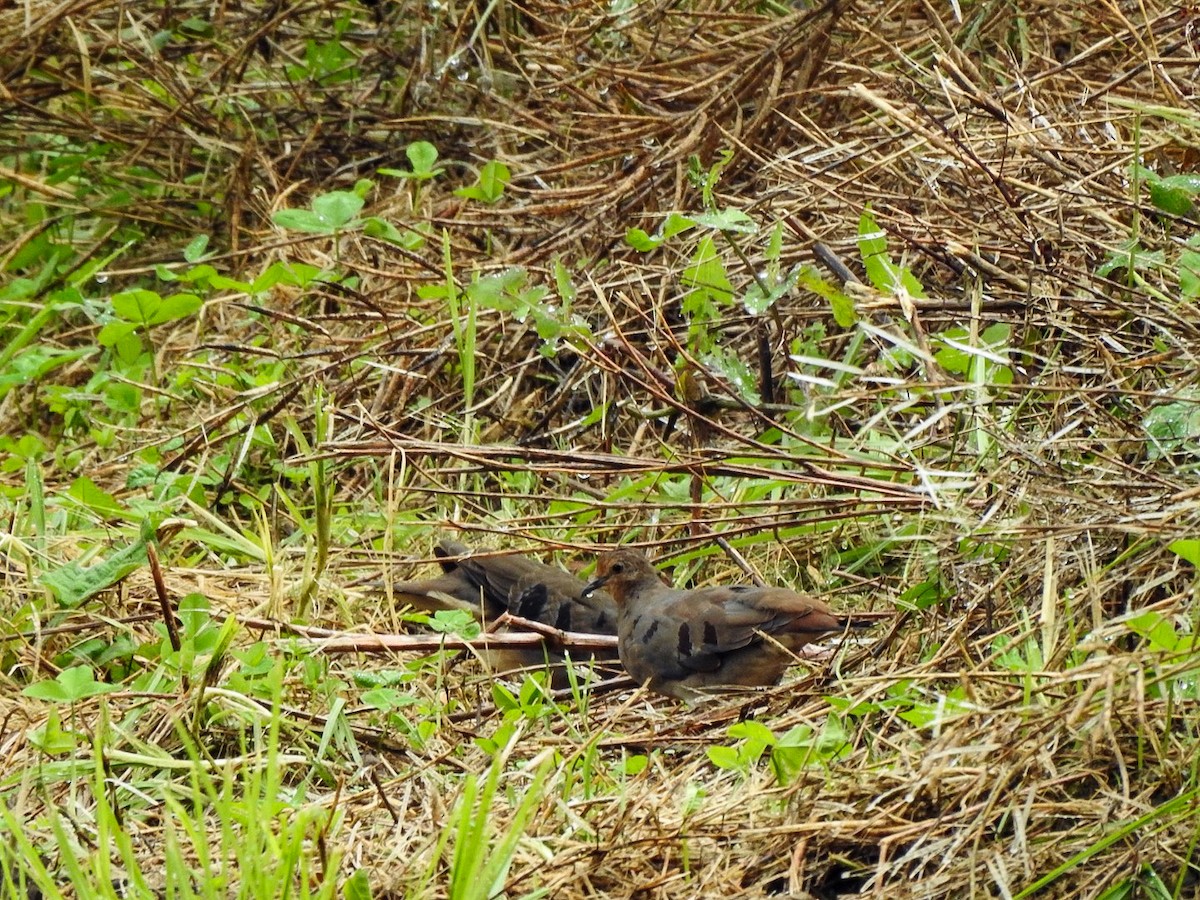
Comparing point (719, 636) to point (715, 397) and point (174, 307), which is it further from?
point (174, 307)

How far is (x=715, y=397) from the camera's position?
471 centimetres

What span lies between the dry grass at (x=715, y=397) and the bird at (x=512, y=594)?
0.46 feet

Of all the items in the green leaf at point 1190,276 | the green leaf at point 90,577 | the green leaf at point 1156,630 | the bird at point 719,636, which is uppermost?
the green leaf at point 1190,276

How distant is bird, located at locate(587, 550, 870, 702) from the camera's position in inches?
155

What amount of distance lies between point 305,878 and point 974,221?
9.10 ft

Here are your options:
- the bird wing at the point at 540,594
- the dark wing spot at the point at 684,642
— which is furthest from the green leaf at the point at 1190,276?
the bird wing at the point at 540,594

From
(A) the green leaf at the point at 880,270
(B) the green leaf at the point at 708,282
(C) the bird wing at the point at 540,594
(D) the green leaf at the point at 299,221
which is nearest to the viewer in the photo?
(A) the green leaf at the point at 880,270

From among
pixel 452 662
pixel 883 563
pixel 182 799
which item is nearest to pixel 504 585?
pixel 452 662

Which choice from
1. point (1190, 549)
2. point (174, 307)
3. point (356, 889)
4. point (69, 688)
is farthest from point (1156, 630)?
point (174, 307)

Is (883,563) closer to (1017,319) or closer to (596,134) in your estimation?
(1017,319)

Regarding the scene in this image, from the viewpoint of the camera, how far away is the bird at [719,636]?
395 centimetres

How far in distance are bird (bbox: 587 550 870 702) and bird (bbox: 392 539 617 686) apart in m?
0.44

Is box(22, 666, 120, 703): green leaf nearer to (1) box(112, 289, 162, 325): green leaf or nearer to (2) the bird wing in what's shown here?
(2) the bird wing

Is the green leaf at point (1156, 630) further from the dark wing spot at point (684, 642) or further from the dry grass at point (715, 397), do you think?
the dark wing spot at point (684, 642)
